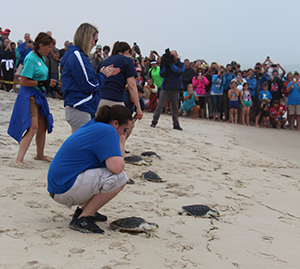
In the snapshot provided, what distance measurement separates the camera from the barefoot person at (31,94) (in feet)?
12.6

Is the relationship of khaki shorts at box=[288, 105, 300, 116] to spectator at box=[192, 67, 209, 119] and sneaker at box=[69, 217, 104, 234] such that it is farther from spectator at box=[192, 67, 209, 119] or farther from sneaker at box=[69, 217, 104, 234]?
sneaker at box=[69, 217, 104, 234]

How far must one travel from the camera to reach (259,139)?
8578mm

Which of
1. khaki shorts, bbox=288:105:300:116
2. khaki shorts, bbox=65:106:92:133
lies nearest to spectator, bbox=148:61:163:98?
khaki shorts, bbox=288:105:300:116

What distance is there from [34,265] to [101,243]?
46 centimetres

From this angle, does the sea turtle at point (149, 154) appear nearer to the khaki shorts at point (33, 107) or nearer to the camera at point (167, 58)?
the khaki shorts at point (33, 107)

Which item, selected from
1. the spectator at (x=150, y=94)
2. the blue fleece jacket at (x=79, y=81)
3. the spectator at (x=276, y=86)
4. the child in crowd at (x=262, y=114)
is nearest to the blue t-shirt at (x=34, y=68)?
the blue fleece jacket at (x=79, y=81)

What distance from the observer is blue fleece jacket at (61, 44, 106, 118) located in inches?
129

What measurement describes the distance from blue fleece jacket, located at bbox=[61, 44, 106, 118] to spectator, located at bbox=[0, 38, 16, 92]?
8.07 metres

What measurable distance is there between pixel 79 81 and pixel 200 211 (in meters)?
1.66

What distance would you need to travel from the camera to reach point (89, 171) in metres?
2.34

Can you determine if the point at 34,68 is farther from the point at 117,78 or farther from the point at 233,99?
the point at 233,99

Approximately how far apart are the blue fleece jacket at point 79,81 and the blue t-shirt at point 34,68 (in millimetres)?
589

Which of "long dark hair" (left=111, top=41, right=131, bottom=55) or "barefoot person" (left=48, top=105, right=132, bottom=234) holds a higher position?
"long dark hair" (left=111, top=41, right=131, bottom=55)

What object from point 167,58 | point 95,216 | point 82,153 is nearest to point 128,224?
point 95,216
